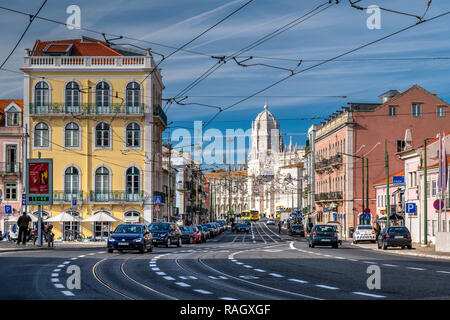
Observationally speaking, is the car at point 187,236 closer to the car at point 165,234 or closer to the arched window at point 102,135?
the car at point 165,234

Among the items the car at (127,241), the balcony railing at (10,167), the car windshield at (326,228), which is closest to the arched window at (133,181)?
the balcony railing at (10,167)

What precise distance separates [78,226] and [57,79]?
12644 mm

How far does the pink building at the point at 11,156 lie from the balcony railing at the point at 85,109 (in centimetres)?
281

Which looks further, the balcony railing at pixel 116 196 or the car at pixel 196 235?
the balcony railing at pixel 116 196

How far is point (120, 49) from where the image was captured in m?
73.9

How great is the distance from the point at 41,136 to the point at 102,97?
20.5ft

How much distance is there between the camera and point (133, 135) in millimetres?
68000

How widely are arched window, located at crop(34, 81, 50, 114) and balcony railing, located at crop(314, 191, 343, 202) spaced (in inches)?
1319

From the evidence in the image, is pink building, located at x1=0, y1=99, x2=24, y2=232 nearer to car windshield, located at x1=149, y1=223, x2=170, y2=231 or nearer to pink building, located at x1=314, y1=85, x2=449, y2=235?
car windshield, located at x1=149, y1=223, x2=170, y2=231

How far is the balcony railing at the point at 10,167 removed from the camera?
6738 cm

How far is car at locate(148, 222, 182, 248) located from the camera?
45.8 m

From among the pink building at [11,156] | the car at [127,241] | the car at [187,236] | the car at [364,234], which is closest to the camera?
the car at [127,241]

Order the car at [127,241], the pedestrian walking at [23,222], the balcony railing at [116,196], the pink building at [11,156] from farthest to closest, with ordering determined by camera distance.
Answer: the balcony railing at [116,196] < the pink building at [11,156] < the pedestrian walking at [23,222] < the car at [127,241]
